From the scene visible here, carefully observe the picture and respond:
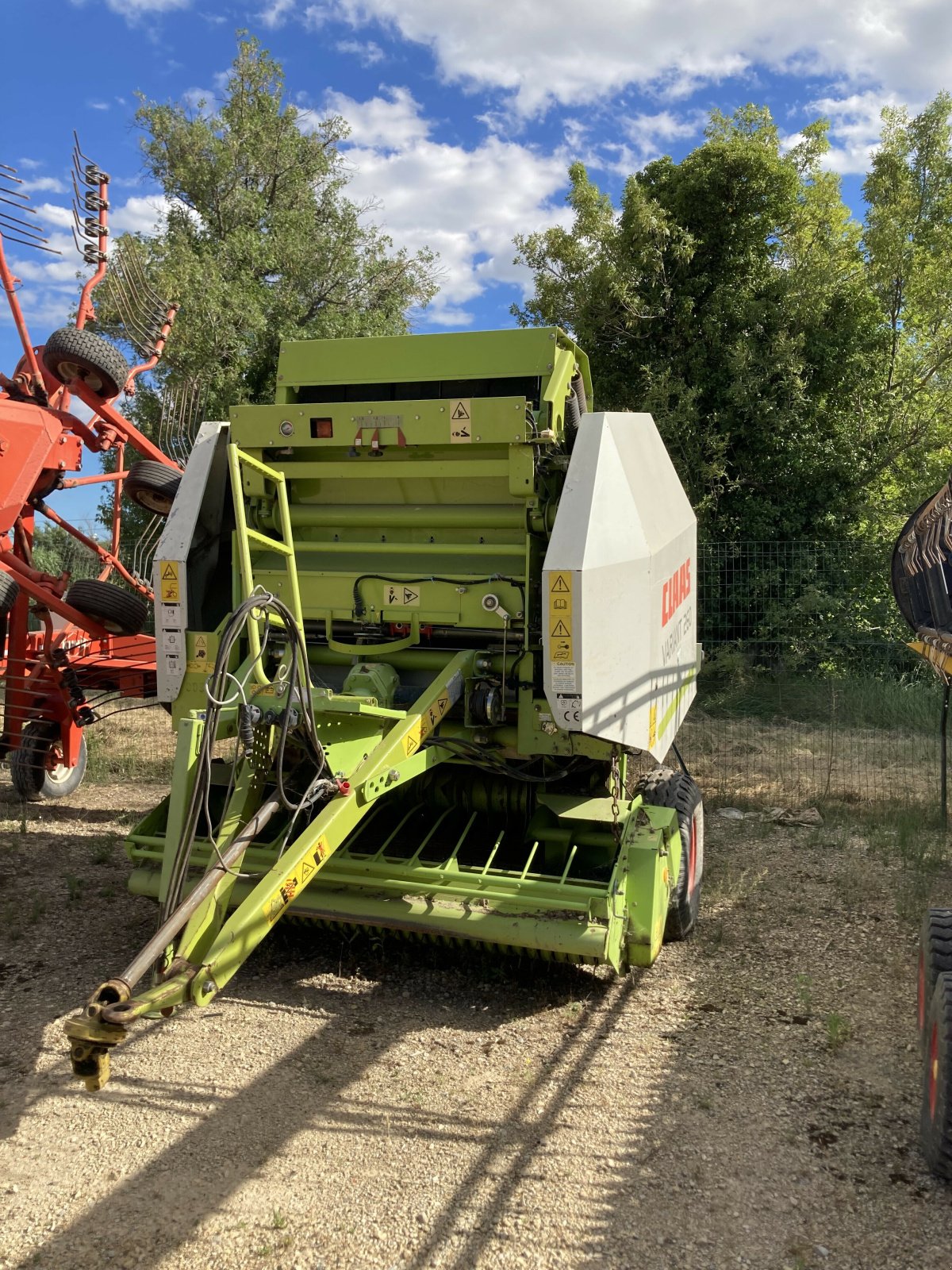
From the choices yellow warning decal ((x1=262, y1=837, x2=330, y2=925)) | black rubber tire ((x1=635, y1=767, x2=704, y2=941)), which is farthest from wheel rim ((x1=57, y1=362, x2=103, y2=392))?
yellow warning decal ((x1=262, y1=837, x2=330, y2=925))

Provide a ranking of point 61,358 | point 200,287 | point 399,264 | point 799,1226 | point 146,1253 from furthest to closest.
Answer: point 399,264
point 200,287
point 61,358
point 799,1226
point 146,1253

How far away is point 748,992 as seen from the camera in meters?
4.51

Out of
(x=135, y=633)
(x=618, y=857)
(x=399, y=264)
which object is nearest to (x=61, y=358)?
(x=135, y=633)

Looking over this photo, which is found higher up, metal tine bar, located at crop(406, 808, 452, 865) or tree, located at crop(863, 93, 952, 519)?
tree, located at crop(863, 93, 952, 519)

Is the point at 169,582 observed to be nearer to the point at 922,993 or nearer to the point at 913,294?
the point at 922,993

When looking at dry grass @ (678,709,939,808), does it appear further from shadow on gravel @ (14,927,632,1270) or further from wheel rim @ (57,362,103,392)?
wheel rim @ (57,362,103,392)

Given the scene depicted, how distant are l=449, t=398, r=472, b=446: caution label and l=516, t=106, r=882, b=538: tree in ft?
29.2

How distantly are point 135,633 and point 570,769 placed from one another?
388 centimetres

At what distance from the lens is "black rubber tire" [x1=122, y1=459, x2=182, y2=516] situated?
707 centimetres

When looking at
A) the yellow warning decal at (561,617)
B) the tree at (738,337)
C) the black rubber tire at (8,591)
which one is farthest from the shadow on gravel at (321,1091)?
the tree at (738,337)

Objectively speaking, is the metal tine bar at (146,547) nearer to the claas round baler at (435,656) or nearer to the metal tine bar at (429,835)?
the claas round baler at (435,656)

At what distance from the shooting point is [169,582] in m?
4.89

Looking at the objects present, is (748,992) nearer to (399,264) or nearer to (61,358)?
(61,358)

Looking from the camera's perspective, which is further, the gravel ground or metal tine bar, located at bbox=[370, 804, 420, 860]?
metal tine bar, located at bbox=[370, 804, 420, 860]
